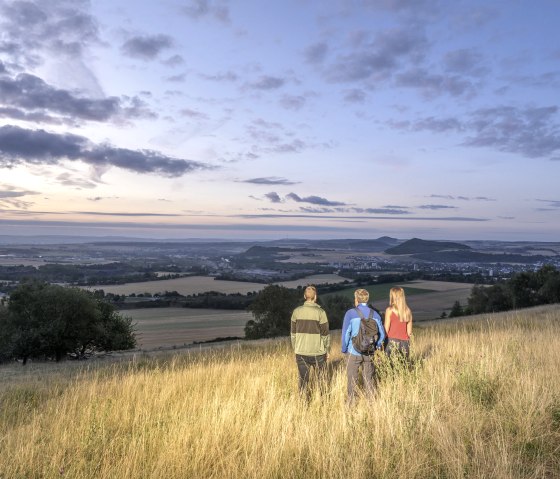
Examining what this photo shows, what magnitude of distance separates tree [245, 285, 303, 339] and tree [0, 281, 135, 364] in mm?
19272

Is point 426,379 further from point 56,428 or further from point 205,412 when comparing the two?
point 56,428

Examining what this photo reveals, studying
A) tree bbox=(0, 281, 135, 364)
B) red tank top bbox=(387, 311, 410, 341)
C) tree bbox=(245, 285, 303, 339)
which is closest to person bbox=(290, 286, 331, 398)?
red tank top bbox=(387, 311, 410, 341)

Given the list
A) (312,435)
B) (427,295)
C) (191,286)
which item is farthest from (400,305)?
(191,286)

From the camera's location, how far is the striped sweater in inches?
304

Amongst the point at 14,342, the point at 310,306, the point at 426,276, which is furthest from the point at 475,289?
the point at 310,306

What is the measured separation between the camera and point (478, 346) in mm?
10406

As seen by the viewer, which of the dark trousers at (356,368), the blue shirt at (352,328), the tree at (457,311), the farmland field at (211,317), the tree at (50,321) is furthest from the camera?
the tree at (457,311)

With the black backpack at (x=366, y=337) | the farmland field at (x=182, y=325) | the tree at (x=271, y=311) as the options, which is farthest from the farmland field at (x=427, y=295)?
the black backpack at (x=366, y=337)

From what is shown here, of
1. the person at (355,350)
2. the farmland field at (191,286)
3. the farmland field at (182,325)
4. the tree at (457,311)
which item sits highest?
the person at (355,350)

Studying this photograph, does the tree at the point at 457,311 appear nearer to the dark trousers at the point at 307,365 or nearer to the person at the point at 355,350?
the dark trousers at the point at 307,365

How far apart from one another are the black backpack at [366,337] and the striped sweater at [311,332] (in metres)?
0.70

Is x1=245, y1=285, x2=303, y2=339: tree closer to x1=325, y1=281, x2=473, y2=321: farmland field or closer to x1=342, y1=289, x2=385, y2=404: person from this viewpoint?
x1=325, y1=281, x2=473, y2=321: farmland field

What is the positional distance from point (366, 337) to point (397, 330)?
173 centimetres

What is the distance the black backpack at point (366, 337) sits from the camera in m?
7.13
